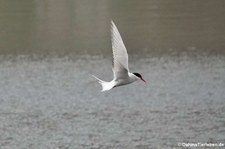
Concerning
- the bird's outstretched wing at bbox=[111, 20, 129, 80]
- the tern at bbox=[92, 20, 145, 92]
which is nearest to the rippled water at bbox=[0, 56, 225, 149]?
the tern at bbox=[92, 20, 145, 92]

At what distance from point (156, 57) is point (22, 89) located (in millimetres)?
7970

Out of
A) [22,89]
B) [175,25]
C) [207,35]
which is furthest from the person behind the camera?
[175,25]

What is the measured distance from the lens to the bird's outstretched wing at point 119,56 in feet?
37.7

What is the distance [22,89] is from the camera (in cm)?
3159

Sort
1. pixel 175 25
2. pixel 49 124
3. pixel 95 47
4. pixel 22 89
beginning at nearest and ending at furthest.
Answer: pixel 49 124 → pixel 22 89 → pixel 95 47 → pixel 175 25

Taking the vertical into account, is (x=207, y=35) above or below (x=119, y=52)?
below

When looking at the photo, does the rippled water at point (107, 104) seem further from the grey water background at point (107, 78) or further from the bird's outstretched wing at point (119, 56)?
the bird's outstretched wing at point (119, 56)

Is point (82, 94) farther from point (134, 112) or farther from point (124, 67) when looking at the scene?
point (124, 67)

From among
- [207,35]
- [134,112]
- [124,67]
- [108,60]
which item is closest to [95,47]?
[108,60]

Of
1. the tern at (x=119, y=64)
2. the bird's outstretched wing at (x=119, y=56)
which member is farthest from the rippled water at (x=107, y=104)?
the bird's outstretched wing at (x=119, y=56)

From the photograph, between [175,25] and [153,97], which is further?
[175,25]

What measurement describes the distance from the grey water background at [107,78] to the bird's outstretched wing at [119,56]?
10.9 metres

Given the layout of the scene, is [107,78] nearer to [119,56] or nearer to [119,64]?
[119,64]

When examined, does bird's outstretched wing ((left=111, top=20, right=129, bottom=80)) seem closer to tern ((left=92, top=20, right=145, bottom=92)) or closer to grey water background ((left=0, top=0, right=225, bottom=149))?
tern ((left=92, top=20, right=145, bottom=92))
